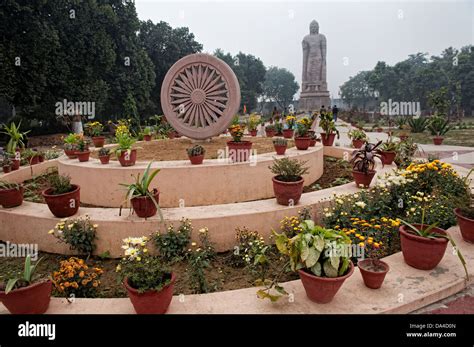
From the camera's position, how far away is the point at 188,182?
609 cm

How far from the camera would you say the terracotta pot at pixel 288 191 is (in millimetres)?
5105

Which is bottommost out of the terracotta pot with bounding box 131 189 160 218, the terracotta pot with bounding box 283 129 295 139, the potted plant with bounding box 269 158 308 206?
the terracotta pot with bounding box 131 189 160 218

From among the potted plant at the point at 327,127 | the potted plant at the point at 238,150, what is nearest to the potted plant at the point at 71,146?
the potted plant at the point at 238,150

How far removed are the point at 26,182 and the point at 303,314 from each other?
27.5ft

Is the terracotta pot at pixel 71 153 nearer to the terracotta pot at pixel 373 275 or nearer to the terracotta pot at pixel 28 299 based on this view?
the terracotta pot at pixel 28 299

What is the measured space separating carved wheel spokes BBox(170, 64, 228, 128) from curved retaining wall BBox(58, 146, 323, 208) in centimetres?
274

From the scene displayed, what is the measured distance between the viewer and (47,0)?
16219 mm

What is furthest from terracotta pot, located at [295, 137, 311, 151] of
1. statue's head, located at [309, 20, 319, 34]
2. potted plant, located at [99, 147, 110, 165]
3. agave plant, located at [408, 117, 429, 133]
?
statue's head, located at [309, 20, 319, 34]

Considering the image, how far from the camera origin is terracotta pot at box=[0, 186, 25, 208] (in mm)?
5391

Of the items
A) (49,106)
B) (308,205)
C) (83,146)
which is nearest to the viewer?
(308,205)

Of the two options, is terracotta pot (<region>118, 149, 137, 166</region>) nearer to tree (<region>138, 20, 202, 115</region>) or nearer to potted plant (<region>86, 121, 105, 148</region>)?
potted plant (<region>86, 121, 105, 148</region>)

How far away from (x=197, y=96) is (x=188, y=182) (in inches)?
144
